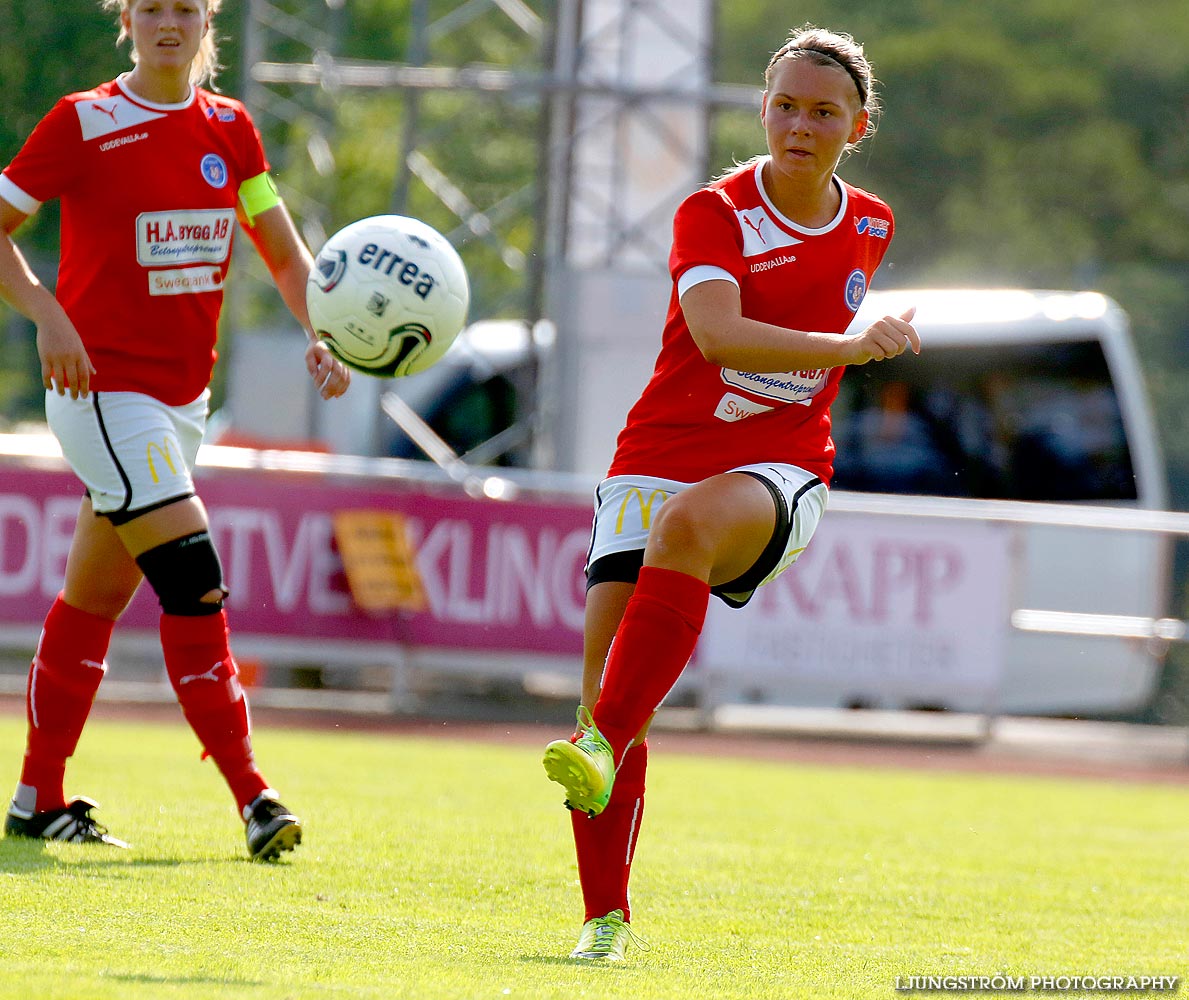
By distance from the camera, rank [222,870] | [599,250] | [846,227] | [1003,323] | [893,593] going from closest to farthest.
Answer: [846,227] < [222,870] < [893,593] < [599,250] < [1003,323]

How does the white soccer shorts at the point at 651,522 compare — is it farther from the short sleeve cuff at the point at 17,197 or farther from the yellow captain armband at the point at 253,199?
the short sleeve cuff at the point at 17,197

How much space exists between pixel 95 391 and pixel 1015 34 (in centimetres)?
4369

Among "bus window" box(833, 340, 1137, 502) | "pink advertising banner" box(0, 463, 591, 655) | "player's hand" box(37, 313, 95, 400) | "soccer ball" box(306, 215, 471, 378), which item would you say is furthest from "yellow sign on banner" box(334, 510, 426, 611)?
"soccer ball" box(306, 215, 471, 378)

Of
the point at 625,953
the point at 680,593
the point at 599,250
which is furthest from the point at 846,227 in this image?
the point at 599,250

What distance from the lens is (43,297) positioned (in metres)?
4.80

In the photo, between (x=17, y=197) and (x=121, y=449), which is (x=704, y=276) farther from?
(x=17, y=197)

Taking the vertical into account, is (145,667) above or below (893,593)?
below

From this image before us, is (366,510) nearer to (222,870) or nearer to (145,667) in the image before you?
(145,667)

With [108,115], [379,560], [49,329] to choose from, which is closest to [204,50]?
[108,115]

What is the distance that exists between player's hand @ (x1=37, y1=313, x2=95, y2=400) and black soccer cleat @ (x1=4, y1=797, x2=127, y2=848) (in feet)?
3.93

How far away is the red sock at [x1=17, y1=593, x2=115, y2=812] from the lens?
5.24 metres

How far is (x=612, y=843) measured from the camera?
13.3 ft

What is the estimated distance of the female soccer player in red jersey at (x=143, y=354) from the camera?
4953mm

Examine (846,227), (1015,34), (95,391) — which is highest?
(1015,34)
